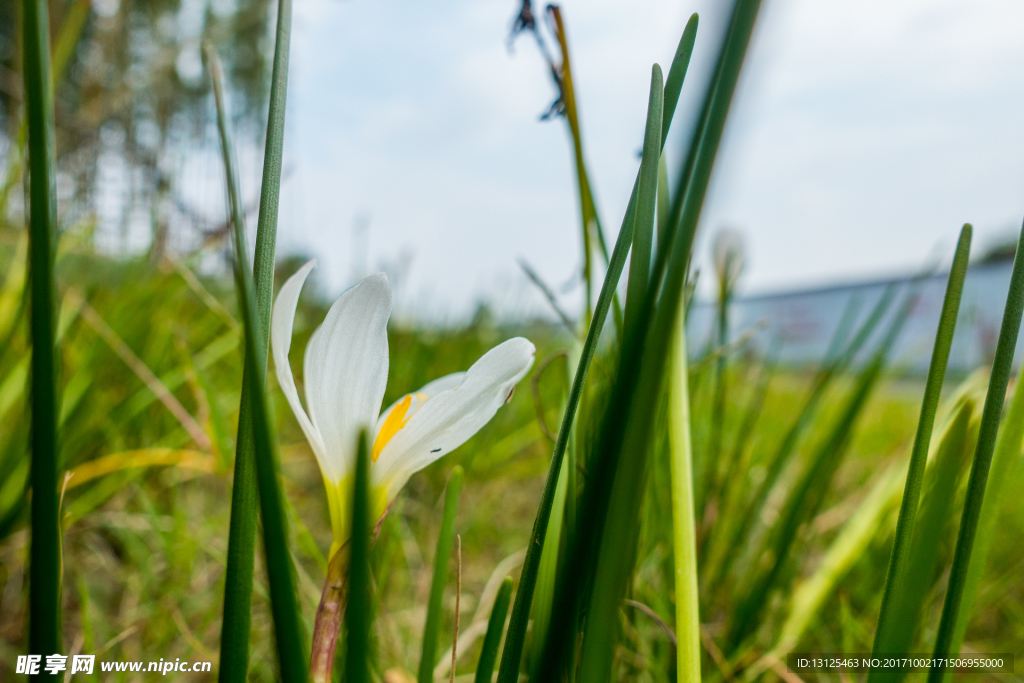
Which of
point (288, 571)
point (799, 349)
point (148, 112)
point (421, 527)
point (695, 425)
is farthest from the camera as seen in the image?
point (799, 349)

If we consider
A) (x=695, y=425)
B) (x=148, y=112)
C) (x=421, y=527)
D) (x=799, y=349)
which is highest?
(x=148, y=112)

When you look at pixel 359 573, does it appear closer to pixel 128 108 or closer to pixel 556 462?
pixel 556 462

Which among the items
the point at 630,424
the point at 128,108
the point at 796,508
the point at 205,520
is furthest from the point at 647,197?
the point at 128,108

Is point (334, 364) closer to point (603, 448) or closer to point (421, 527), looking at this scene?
point (603, 448)

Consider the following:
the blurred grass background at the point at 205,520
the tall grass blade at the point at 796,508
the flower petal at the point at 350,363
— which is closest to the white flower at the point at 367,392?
the flower petal at the point at 350,363

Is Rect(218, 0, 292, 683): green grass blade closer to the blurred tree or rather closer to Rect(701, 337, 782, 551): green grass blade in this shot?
the blurred tree

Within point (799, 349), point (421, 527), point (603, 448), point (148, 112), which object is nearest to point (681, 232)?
point (603, 448)

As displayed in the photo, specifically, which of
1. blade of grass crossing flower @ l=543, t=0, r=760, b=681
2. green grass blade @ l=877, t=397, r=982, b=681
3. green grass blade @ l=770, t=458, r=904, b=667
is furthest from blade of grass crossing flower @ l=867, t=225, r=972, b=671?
green grass blade @ l=770, t=458, r=904, b=667

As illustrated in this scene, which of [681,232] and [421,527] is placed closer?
[681,232]
